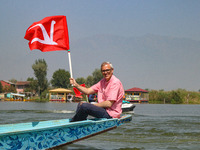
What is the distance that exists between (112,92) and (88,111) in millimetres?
661

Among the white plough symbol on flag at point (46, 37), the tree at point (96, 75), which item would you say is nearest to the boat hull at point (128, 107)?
the white plough symbol on flag at point (46, 37)

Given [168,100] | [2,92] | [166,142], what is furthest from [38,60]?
[166,142]

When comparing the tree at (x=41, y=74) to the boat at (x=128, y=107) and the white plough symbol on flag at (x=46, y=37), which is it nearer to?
the boat at (x=128, y=107)

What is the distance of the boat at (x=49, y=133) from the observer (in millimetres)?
4914

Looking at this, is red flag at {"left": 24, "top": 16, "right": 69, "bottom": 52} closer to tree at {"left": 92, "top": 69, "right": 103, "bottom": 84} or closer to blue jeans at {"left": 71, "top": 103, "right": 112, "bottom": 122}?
blue jeans at {"left": 71, "top": 103, "right": 112, "bottom": 122}

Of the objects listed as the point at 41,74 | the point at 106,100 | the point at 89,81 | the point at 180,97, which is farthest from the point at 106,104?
the point at 89,81

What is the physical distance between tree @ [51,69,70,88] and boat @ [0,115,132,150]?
94003mm

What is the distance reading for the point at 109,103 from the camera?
643 cm

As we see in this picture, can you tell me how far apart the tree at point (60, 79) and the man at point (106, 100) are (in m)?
93.7

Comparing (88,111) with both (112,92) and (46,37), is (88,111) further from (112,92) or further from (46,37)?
(46,37)

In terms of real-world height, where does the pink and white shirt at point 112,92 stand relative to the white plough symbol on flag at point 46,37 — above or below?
below

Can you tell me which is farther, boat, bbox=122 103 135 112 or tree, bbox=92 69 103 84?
tree, bbox=92 69 103 84

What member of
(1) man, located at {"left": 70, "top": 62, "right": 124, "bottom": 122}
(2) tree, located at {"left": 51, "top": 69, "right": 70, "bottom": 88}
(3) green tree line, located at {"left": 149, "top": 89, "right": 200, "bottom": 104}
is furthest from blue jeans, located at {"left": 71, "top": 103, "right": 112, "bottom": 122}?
(2) tree, located at {"left": 51, "top": 69, "right": 70, "bottom": 88}

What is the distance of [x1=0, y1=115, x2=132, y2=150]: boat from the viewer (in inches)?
193
